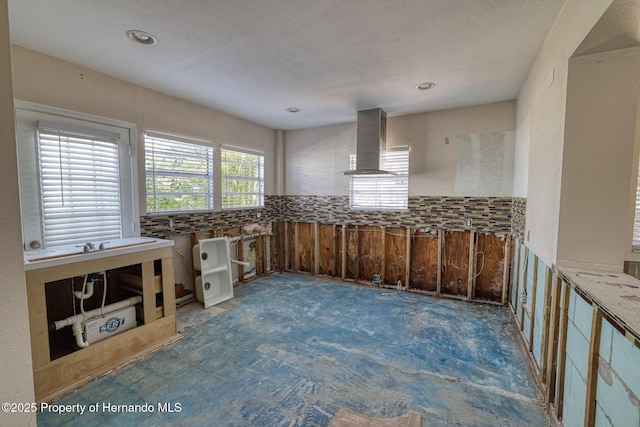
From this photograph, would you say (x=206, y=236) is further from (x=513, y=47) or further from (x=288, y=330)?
(x=513, y=47)

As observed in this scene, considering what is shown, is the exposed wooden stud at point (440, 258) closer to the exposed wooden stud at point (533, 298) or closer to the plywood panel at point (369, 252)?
the plywood panel at point (369, 252)

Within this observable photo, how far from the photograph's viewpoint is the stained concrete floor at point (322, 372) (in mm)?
1829

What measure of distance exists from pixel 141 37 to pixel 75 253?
6.00 feet

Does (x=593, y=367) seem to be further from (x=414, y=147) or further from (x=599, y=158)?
(x=414, y=147)

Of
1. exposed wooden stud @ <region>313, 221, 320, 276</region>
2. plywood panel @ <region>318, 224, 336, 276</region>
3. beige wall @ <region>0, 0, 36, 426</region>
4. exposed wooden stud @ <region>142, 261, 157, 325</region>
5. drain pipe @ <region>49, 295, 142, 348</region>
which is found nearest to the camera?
beige wall @ <region>0, 0, 36, 426</region>

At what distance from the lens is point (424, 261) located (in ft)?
13.6

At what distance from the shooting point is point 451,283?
399cm

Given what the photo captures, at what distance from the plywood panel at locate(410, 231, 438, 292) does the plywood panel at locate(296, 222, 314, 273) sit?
72.5 inches

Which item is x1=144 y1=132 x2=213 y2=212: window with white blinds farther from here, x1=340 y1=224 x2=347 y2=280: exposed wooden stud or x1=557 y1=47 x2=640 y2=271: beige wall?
x1=557 y1=47 x2=640 y2=271: beige wall

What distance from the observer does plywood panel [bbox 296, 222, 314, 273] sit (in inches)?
200

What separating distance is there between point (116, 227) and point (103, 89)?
145cm

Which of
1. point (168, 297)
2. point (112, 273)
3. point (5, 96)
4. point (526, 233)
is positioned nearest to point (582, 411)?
point (526, 233)

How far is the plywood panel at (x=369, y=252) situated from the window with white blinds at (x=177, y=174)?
2.51m

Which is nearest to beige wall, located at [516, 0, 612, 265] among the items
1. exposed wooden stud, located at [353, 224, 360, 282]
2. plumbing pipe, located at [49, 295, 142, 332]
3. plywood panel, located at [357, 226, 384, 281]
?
plywood panel, located at [357, 226, 384, 281]
